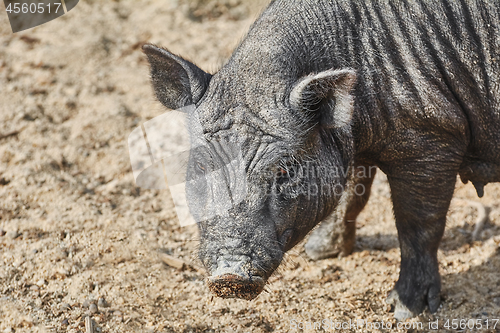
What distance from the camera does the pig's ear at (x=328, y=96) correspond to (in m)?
3.51

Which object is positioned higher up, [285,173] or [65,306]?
[285,173]

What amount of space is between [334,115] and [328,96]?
0.13 meters

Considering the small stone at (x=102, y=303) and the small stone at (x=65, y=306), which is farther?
the small stone at (x=102, y=303)

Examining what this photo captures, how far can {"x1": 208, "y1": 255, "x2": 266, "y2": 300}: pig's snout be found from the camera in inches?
131

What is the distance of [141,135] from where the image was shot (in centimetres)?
678

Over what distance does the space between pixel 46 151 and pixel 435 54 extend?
4.26 m

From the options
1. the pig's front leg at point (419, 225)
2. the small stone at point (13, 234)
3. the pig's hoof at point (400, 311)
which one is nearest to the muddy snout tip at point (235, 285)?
the pig's front leg at point (419, 225)

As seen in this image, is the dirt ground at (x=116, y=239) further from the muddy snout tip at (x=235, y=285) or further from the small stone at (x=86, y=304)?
the muddy snout tip at (x=235, y=285)

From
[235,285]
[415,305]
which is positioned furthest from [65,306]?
A: [415,305]

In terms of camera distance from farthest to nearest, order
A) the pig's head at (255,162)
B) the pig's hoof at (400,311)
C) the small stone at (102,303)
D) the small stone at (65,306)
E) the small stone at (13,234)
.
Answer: the small stone at (13,234) < the pig's hoof at (400,311) < the small stone at (102,303) < the small stone at (65,306) < the pig's head at (255,162)

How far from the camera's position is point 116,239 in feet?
17.0

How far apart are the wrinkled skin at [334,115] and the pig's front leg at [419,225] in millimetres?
12

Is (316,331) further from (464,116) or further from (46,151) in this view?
(46,151)

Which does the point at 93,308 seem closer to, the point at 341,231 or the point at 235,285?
the point at 235,285
